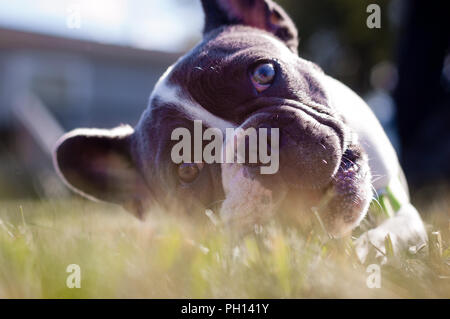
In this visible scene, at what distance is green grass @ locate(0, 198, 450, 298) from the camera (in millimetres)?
1608

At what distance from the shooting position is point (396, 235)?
2.18 metres

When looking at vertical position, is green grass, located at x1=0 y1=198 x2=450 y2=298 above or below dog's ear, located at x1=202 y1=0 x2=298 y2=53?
below

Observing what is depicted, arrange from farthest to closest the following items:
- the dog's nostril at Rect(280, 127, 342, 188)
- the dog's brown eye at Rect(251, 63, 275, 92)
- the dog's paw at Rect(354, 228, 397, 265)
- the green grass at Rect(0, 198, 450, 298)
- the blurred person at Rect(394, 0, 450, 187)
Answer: the blurred person at Rect(394, 0, 450, 187) → the dog's brown eye at Rect(251, 63, 275, 92) → the dog's nostril at Rect(280, 127, 342, 188) → the dog's paw at Rect(354, 228, 397, 265) → the green grass at Rect(0, 198, 450, 298)

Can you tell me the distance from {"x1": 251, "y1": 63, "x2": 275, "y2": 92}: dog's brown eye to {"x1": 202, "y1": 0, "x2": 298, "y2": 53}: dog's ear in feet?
1.96

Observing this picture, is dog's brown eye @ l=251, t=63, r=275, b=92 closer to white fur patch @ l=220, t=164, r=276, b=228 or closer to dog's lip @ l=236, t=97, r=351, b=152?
dog's lip @ l=236, t=97, r=351, b=152

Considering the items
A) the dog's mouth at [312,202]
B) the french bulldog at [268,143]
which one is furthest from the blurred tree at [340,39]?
the dog's mouth at [312,202]

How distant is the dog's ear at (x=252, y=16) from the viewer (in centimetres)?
281

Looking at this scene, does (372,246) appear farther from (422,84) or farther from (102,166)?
(422,84)

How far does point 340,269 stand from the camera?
5.53ft

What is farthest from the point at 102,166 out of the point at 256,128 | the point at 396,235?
the point at 396,235

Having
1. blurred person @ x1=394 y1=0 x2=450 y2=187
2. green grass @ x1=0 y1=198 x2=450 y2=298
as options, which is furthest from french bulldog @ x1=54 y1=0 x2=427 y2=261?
blurred person @ x1=394 y1=0 x2=450 y2=187

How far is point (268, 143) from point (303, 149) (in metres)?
0.14
